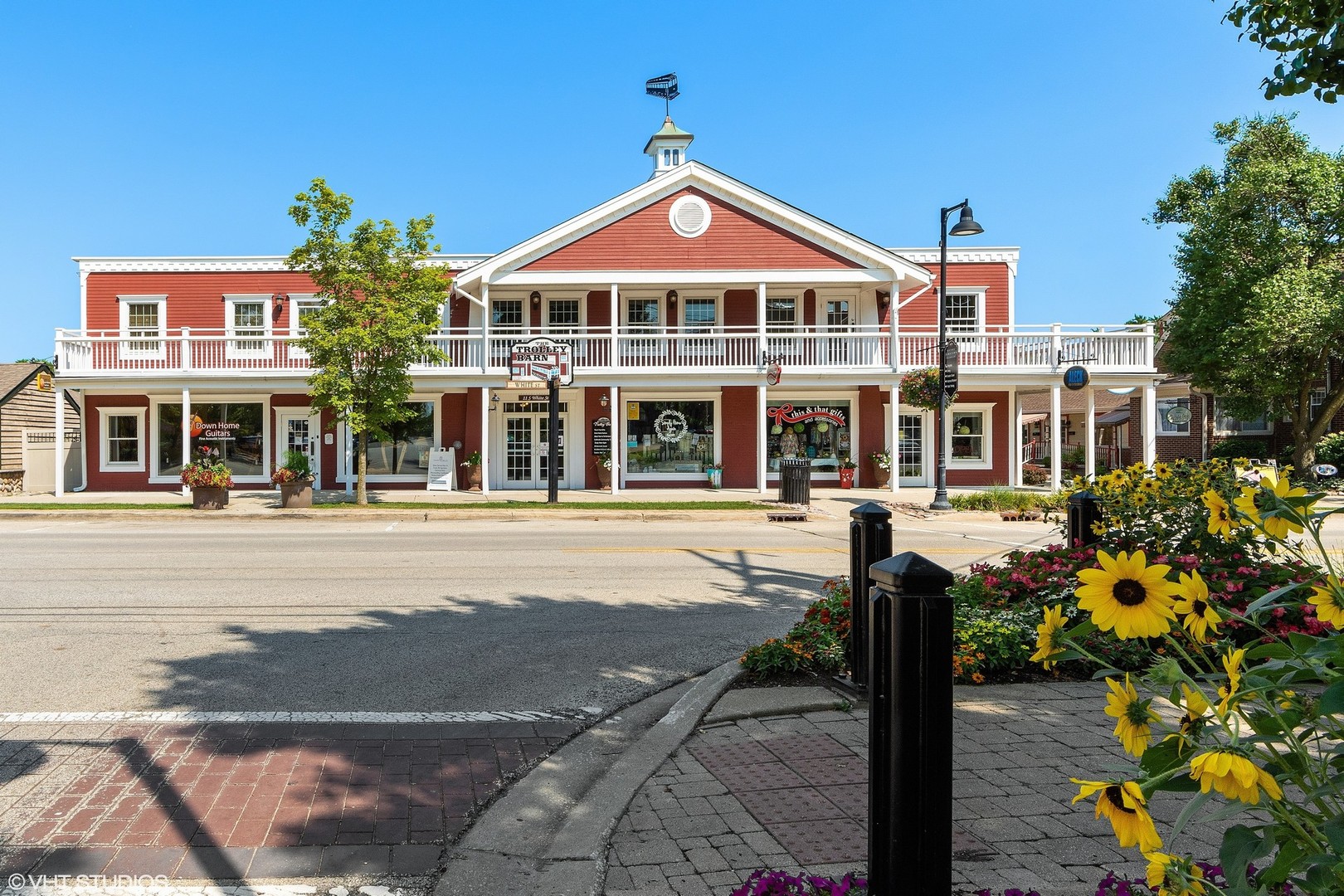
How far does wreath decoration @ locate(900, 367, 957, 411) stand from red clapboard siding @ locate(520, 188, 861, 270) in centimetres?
412

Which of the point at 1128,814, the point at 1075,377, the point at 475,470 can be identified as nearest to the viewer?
the point at 1128,814

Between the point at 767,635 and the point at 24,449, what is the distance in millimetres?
27948

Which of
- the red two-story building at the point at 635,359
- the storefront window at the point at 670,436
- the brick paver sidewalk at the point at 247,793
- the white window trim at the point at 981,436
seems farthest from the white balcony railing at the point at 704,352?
the brick paver sidewalk at the point at 247,793

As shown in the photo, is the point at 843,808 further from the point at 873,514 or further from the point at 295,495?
the point at 295,495

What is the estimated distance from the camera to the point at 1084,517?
643 cm

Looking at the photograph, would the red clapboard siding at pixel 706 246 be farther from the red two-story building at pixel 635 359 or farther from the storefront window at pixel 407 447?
the storefront window at pixel 407 447

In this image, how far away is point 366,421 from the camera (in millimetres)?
19984

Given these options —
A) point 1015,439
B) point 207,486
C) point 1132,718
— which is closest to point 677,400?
point 1015,439

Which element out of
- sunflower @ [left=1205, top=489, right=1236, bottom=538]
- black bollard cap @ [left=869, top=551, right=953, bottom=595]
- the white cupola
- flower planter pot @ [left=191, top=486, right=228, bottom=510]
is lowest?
flower planter pot @ [left=191, top=486, right=228, bottom=510]

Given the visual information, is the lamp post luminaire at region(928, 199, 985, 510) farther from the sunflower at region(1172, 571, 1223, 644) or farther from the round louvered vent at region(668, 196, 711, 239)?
the sunflower at region(1172, 571, 1223, 644)

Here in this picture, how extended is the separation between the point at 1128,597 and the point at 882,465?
77.7 ft

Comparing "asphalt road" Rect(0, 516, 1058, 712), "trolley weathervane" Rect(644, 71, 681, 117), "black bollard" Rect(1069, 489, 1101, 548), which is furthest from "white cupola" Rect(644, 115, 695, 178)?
"black bollard" Rect(1069, 489, 1101, 548)

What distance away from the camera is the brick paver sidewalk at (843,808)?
3320mm

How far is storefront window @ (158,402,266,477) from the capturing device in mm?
25812
